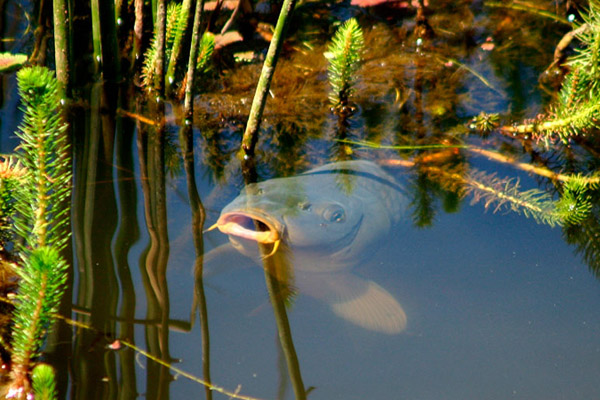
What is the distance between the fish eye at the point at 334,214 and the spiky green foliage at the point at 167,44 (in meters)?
1.45

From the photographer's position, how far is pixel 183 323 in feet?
7.96

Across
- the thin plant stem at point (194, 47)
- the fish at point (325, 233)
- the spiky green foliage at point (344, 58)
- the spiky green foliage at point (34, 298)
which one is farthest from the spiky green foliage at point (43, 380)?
the spiky green foliage at point (344, 58)

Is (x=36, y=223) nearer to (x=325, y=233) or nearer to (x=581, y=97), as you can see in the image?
(x=325, y=233)

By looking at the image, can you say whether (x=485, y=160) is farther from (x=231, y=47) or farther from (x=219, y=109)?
(x=231, y=47)

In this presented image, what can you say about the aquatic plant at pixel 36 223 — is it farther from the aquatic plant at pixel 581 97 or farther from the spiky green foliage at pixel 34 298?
the aquatic plant at pixel 581 97

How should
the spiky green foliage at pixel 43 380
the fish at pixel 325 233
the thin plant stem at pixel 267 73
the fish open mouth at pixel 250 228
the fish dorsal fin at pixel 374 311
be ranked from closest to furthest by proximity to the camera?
the spiky green foliage at pixel 43 380, the fish dorsal fin at pixel 374 311, the fish at pixel 325 233, the fish open mouth at pixel 250 228, the thin plant stem at pixel 267 73

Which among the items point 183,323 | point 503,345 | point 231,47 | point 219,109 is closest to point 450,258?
point 503,345

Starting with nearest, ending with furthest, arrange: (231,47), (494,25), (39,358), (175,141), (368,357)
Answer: (39,358) → (368,357) → (175,141) → (231,47) → (494,25)

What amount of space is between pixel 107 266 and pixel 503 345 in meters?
1.79

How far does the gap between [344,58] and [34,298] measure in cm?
242

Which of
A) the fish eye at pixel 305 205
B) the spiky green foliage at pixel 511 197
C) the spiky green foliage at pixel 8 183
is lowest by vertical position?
the fish eye at pixel 305 205

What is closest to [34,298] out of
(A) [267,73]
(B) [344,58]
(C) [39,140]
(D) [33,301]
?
(D) [33,301]

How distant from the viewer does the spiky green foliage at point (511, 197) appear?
314cm

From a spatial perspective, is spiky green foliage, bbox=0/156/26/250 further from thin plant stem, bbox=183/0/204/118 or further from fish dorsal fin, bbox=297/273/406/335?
→ thin plant stem, bbox=183/0/204/118
